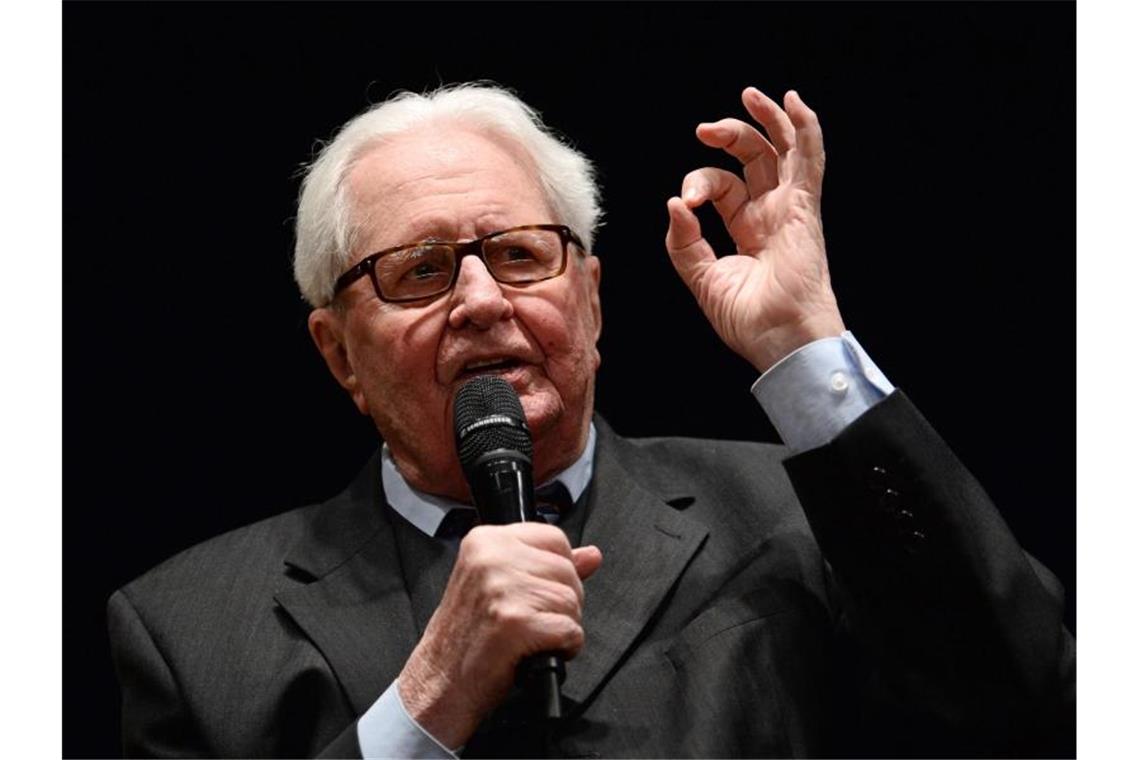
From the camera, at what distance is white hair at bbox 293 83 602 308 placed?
2.74 metres

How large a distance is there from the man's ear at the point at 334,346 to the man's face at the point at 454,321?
0.02m

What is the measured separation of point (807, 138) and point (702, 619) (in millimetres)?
743

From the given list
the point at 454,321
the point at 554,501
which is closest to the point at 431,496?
the point at 554,501

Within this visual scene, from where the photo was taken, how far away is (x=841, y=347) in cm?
232

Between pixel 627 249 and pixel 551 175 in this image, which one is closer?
pixel 551 175

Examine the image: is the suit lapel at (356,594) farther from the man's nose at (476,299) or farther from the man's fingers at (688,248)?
the man's fingers at (688,248)

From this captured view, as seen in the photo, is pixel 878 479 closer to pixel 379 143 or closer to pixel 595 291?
pixel 595 291

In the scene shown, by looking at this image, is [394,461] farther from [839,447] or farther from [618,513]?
[839,447]

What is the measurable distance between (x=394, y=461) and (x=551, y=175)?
563mm

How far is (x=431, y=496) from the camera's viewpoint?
269 cm

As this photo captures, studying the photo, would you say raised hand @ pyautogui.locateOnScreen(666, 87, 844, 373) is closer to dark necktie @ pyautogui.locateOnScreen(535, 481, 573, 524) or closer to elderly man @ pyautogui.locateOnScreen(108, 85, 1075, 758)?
elderly man @ pyautogui.locateOnScreen(108, 85, 1075, 758)

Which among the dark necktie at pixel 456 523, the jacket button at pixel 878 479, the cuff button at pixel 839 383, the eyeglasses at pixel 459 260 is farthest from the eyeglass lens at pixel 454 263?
the jacket button at pixel 878 479

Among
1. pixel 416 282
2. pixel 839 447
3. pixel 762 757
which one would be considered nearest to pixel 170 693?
pixel 416 282

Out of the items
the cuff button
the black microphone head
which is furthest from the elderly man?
the black microphone head
